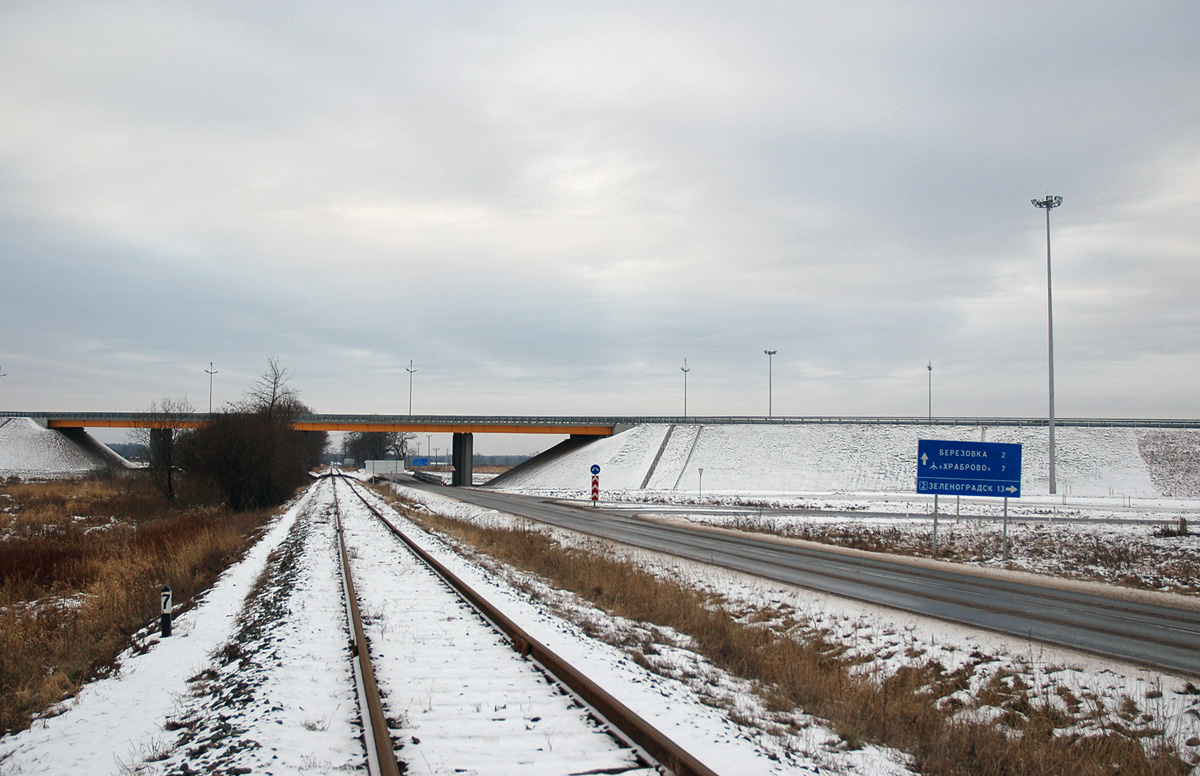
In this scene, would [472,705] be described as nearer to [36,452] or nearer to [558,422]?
[558,422]

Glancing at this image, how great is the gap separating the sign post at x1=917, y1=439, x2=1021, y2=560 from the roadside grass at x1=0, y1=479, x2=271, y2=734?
2304cm

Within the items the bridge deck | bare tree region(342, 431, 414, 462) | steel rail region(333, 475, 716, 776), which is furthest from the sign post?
bare tree region(342, 431, 414, 462)

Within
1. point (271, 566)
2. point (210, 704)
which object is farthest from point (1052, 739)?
point (271, 566)

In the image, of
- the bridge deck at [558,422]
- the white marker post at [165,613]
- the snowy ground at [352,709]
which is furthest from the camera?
the bridge deck at [558,422]

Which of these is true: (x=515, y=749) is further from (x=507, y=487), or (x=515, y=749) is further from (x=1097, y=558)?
(x=507, y=487)

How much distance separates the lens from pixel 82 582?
15805mm

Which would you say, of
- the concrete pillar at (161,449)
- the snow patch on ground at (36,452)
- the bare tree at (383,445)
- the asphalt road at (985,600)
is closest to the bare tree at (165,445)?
the concrete pillar at (161,449)

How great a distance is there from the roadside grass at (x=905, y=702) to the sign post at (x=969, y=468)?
1552 cm

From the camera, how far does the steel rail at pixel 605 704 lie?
5.17 meters

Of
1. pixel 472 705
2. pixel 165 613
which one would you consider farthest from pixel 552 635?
pixel 165 613

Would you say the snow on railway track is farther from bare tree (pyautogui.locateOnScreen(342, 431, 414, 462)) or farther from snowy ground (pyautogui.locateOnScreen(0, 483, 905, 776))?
bare tree (pyautogui.locateOnScreen(342, 431, 414, 462))

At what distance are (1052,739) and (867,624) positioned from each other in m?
5.07

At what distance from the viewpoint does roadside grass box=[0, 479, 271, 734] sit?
846 cm

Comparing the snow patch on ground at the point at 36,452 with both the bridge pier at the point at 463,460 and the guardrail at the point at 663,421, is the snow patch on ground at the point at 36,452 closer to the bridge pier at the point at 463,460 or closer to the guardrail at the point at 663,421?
the guardrail at the point at 663,421
